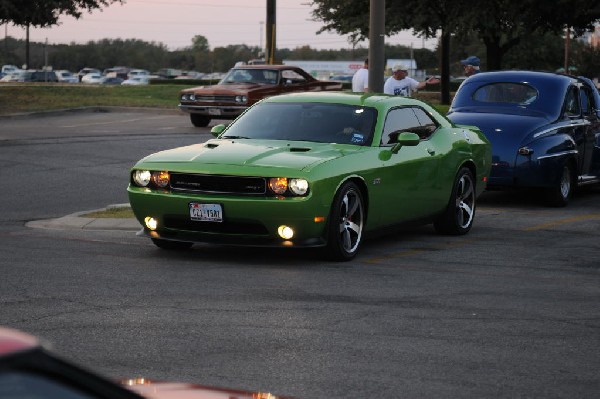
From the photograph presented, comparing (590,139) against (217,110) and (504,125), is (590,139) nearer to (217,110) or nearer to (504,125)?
(504,125)

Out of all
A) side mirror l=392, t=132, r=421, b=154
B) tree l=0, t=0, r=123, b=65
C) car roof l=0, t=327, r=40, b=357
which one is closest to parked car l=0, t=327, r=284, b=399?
car roof l=0, t=327, r=40, b=357

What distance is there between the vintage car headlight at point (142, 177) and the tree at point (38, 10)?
30036mm

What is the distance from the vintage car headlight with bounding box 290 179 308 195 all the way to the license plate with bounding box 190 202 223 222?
63 cm

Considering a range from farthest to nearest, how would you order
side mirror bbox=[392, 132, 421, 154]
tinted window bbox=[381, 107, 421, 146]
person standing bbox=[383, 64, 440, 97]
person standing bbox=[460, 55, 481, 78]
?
person standing bbox=[460, 55, 481, 78] → person standing bbox=[383, 64, 440, 97] → tinted window bbox=[381, 107, 421, 146] → side mirror bbox=[392, 132, 421, 154]

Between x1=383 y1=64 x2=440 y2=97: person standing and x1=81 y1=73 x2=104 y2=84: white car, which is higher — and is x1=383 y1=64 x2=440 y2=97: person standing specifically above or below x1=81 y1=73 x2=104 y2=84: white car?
above

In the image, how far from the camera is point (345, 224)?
11.5 meters

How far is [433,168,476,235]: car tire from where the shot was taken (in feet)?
44.7

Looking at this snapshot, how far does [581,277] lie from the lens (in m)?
11.0

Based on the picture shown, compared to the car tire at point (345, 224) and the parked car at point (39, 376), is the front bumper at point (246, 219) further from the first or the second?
the parked car at point (39, 376)

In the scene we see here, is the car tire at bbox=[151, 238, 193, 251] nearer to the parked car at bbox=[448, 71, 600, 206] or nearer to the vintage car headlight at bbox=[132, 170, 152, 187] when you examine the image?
the vintage car headlight at bbox=[132, 170, 152, 187]

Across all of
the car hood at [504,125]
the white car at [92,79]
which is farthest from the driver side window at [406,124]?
the white car at [92,79]

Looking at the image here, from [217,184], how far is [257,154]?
55 centimetres

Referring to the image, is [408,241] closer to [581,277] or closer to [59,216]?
[581,277]

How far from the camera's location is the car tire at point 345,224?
37.0 ft
